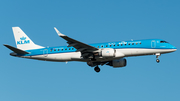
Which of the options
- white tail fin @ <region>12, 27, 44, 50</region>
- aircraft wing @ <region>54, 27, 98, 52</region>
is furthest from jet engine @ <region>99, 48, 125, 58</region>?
white tail fin @ <region>12, 27, 44, 50</region>

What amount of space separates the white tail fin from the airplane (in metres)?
0.99

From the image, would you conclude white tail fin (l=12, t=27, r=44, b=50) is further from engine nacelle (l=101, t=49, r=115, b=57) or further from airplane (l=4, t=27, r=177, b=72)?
engine nacelle (l=101, t=49, r=115, b=57)

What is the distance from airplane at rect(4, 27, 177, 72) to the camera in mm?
45312

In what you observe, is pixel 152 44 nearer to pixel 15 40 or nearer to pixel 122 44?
pixel 122 44

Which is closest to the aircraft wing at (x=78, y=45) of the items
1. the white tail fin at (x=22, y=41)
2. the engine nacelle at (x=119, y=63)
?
the engine nacelle at (x=119, y=63)

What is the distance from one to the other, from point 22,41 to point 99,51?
15.1 m

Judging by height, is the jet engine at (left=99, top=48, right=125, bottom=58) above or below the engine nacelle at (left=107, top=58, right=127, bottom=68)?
above

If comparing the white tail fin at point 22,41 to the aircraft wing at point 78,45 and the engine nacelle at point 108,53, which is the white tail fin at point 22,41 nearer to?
the aircraft wing at point 78,45

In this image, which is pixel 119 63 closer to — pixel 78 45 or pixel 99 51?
pixel 99 51

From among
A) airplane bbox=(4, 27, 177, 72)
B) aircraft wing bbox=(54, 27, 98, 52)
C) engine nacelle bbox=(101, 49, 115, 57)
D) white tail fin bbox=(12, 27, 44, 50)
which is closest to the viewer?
aircraft wing bbox=(54, 27, 98, 52)

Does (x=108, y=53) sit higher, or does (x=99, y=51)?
(x=99, y=51)

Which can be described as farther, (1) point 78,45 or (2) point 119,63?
(2) point 119,63

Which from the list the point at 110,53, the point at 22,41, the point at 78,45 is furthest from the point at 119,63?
the point at 22,41

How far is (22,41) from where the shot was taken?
52719 mm
